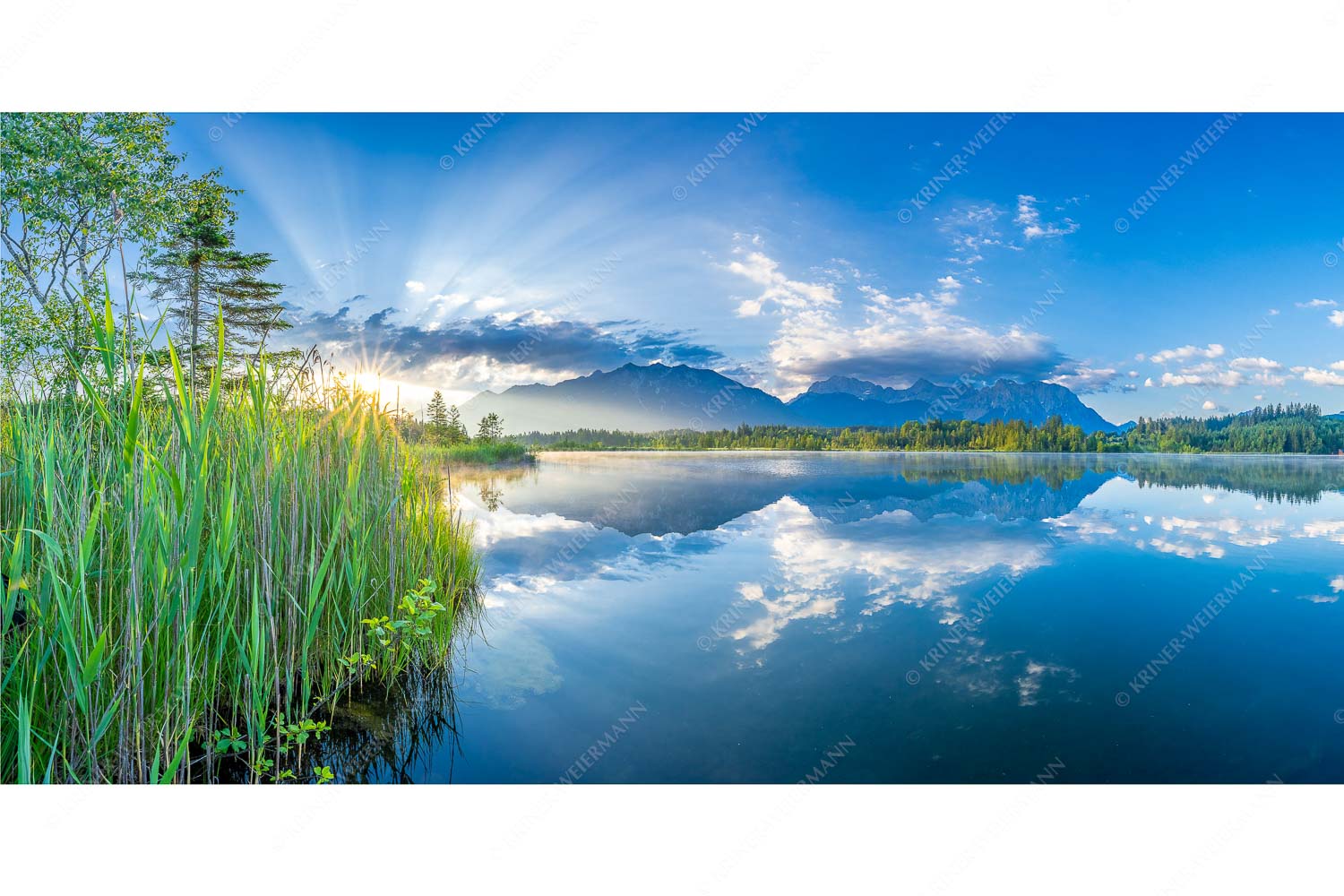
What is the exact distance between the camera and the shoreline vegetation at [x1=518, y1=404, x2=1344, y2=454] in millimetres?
8055

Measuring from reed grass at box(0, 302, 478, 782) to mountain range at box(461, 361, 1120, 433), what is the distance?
3.04m

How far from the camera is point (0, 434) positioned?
2.50 metres

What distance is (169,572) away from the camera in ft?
5.80

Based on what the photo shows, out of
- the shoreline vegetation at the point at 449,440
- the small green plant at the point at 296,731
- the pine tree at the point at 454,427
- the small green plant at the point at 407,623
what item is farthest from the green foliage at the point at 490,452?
the small green plant at the point at 296,731

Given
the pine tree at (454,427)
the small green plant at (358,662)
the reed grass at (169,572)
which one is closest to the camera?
the reed grass at (169,572)

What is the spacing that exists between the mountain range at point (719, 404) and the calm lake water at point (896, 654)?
4.75ft

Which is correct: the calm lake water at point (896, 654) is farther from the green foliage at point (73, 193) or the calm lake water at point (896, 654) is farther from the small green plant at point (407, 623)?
the green foliage at point (73, 193)

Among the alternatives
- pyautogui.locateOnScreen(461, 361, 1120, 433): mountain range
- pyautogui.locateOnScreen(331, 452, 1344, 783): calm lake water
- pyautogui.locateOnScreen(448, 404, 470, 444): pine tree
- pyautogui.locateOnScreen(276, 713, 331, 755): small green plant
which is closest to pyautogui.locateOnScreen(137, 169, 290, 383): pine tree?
pyautogui.locateOnScreen(448, 404, 470, 444): pine tree

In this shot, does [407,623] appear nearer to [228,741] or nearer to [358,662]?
[358,662]

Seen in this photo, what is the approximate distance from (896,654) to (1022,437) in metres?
11.8

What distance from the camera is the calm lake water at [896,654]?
8.14ft

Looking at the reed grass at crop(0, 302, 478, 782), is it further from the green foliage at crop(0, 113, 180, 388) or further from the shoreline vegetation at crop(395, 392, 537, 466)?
the green foliage at crop(0, 113, 180, 388)
